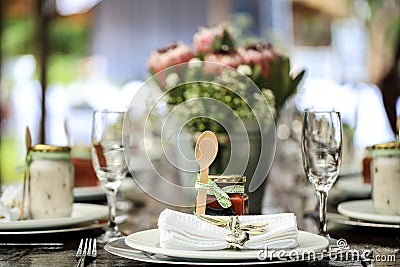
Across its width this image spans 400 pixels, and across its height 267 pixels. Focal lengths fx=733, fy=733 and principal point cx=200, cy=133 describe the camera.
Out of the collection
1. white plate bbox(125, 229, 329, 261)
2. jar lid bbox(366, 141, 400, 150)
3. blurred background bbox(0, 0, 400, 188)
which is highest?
blurred background bbox(0, 0, 400, 188)

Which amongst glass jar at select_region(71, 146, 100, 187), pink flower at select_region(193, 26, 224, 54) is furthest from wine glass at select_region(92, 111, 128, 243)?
glass jar at select_region(71, 146, 100, 187)

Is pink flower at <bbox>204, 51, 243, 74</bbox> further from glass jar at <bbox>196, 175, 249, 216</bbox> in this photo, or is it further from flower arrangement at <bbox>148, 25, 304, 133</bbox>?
glass jar at <bbox>196, 175, 249, 216</bbox>

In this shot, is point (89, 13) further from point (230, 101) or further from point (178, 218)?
point (178, 218)

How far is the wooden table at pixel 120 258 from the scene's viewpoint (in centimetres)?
104

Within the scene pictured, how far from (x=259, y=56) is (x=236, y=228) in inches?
28.5

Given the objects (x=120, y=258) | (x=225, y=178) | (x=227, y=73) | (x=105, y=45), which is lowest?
(x=120, y=258)

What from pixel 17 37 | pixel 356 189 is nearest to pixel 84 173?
pixel 356 189

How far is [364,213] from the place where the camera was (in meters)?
1.38

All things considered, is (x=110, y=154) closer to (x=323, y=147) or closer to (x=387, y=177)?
(x=323, y=147)

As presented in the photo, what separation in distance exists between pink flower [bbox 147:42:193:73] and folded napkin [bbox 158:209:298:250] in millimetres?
703

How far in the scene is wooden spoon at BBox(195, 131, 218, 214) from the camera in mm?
1081

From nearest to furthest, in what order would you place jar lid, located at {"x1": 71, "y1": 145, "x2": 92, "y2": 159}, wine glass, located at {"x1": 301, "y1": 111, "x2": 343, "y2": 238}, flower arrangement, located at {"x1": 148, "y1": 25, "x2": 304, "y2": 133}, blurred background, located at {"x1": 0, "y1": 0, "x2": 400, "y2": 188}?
wine glass, located at {"x1": 301, "y1": 111, "x2": 343, "y2": 238}
flower arrangement, located at {"x1": 148, "y1": 25, "x2": 304, "y2": 133}
jar lid, located at {"x1": 71, "y1": 145, "x2": 92, "y2": 159}
blurred background, located at {"x1": 0, "y1": 0, "x2": 400, "y2": 188}

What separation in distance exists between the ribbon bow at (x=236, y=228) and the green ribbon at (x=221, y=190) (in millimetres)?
63

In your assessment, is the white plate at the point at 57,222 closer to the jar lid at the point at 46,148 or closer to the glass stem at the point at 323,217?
the jar lid at the point at 46,148
